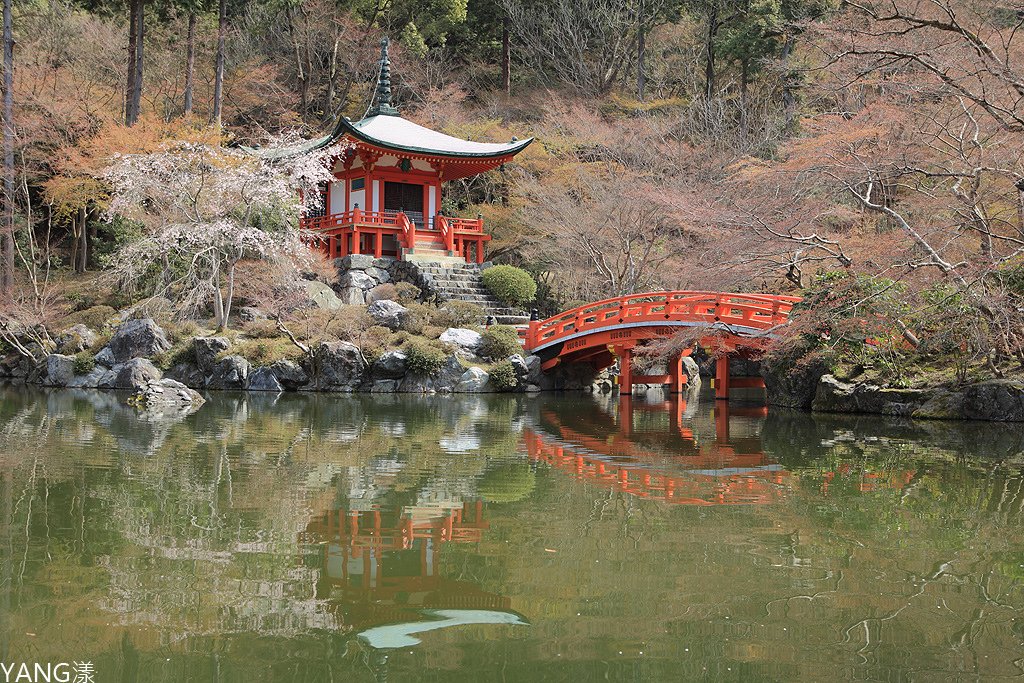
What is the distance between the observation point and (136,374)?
18.8m

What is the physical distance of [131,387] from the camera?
1919 cm

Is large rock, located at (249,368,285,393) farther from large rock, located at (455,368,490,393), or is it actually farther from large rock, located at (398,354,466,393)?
large rock, located at (455,368,490,393)

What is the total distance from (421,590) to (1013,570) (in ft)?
12.0

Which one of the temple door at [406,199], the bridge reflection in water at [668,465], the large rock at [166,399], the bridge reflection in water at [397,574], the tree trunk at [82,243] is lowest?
the bridge reflection in water at [397,574]

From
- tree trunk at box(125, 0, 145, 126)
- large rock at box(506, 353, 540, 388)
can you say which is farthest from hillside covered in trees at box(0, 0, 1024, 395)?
large rock at box(506, 353, 540, 388)

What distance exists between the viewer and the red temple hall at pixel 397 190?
2548cm

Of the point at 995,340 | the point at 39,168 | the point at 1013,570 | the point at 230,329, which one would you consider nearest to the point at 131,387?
the point at 230,329

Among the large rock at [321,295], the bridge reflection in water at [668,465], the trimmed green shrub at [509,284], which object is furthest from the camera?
the trimmed green shrub at [509,284]

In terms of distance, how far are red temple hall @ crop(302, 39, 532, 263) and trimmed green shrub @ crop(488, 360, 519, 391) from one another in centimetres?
602

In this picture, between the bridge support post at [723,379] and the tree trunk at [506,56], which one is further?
the tree trunk at [506,56]

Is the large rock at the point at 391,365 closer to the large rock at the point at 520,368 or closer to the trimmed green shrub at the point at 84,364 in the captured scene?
the large rock at the point at 520,368

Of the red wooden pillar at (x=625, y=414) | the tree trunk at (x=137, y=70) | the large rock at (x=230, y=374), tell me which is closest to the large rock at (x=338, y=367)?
the large rock at (x=230, y=374)

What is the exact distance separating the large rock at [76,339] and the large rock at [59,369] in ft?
0.84

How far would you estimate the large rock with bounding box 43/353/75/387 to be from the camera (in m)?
20.4
